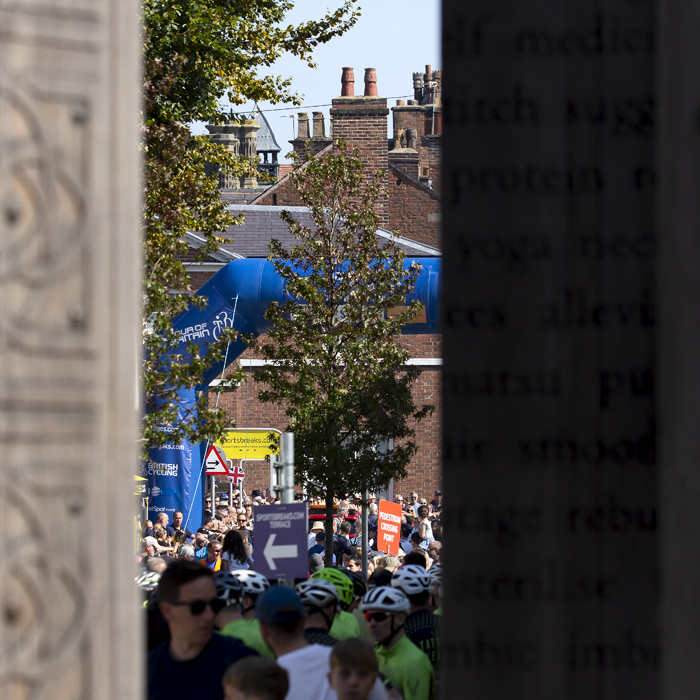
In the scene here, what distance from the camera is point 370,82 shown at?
48.4 metres

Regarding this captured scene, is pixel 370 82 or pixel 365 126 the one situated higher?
pixel 370 82

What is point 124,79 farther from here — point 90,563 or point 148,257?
point 148,257

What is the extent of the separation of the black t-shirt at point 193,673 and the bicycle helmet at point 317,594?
86.5 inches

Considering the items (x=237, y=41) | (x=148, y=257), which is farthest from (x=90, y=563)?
(x=237, y=41)

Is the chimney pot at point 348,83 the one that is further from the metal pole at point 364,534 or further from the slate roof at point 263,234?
the metal pole at point 364,534

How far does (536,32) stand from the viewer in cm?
148

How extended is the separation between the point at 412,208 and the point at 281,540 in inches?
1584

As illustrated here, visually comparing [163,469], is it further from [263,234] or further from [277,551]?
[263,234]

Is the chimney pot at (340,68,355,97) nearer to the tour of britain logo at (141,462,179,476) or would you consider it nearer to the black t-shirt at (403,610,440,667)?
the tour of britain logo at (141,462,179,476)

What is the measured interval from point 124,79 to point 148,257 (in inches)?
437

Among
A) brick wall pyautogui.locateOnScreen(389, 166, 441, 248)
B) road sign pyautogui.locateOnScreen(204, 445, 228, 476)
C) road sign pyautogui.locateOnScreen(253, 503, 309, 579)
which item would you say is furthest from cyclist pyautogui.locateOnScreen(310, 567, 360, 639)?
brick wall pyautogui.locateOnScreen(389, 166, 441, 248)

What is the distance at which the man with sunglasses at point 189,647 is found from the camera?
13.9ft

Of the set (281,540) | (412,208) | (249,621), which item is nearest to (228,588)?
(249,621)

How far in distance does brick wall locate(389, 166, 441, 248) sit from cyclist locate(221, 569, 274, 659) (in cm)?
4123
